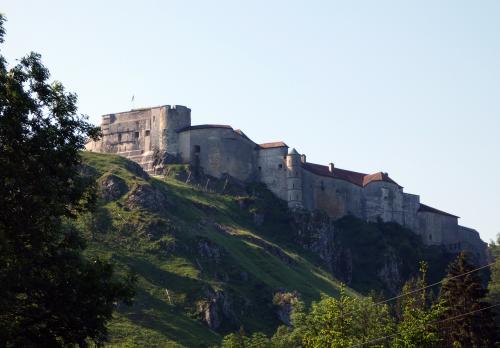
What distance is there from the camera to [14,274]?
30812 mm

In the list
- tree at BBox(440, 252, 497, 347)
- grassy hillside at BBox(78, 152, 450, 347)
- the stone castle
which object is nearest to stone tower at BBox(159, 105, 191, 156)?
the stone castle

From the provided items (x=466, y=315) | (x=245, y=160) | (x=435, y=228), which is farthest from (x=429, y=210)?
(x=466, y=315)

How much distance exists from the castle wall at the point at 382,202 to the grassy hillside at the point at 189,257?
22762mm

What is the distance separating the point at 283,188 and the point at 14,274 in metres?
114

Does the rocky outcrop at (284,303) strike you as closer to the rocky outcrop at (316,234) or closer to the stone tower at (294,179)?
the rocky outcrop at (316,234)

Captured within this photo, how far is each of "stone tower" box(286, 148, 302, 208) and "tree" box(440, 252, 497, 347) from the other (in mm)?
78191

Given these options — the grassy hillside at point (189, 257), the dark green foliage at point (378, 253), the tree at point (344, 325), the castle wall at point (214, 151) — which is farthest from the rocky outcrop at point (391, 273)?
the tree at point (344, 325)

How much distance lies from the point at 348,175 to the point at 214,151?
3184 centimetres

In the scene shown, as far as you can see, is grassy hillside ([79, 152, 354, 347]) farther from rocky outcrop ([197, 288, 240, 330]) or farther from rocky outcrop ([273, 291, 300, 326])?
rocky outcrop ([273, 291, 300, 326])

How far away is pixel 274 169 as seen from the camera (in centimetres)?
14512

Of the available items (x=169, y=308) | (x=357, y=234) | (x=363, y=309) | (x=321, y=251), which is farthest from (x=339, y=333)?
(x=357, y=234)

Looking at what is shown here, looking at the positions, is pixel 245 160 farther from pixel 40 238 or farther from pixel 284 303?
pixel 40 238

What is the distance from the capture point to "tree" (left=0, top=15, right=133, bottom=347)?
31.8 m

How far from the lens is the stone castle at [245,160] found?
14275 centimetres
